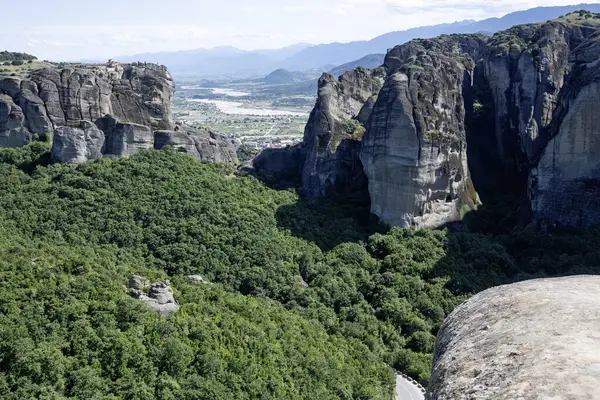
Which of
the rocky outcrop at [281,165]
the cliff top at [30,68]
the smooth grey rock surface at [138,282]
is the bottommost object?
the smooth grey rock surface at [138,282]

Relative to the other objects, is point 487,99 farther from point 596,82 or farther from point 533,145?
point 596,82

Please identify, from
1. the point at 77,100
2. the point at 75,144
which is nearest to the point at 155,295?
the point at 75,144

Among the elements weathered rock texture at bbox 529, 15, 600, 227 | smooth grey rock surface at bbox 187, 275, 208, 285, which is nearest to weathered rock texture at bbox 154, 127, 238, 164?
smooth grey rock surface at bbox 187, 275, 208, 285

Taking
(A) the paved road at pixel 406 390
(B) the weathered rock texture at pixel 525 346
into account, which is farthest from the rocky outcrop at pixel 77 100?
(B) the weathered rock texture at pixel 525 346

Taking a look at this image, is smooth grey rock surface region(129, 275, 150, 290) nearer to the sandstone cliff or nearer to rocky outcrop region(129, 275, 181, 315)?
rocky outcrop region(129, 275, 181, 315)

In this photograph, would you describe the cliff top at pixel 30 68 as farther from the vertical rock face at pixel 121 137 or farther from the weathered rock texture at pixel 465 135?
the weathered rock texture at pixel 465 135

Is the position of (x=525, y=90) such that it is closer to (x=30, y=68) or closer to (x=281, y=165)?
(x=281, y=165)
